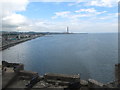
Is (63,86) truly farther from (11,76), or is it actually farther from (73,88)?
(11,76)

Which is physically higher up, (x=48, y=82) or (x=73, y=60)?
(x=48, y=82)

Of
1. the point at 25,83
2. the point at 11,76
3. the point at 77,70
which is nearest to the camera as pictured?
the point at 25,83

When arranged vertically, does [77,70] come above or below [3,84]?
below

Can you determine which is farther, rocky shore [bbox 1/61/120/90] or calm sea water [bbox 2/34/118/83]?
calm sea water [bbox 2/34/118/83]

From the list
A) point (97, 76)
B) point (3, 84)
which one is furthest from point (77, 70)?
point (3, 84)

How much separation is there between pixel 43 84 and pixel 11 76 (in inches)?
57.2

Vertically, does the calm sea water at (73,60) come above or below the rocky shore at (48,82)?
below

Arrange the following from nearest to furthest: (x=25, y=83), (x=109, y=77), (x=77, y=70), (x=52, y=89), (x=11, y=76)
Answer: (x=52, y=89) → (x=25, y=83) → (x=11, y=76) → (x=109, y=77) → (x=77, y=70)

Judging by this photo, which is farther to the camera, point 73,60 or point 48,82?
point 73,60

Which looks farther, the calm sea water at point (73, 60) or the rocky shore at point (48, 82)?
the calm sea water at point (73, 60)

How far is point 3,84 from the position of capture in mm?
6656

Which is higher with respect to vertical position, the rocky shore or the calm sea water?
the rocky shore

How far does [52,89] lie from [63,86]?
2.15 feet

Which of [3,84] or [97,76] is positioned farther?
[97,76]
